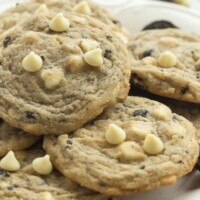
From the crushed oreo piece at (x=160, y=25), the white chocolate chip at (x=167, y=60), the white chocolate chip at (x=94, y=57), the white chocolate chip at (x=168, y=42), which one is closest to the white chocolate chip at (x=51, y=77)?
the white chocolate chip at (x=94, y=57)

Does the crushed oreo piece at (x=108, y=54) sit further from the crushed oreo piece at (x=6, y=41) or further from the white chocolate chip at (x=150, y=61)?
the crushed oreo piece at (x=6, y=41)

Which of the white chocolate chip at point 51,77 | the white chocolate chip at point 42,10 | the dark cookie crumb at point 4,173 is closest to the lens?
the dark cookie crumb at point 4,173

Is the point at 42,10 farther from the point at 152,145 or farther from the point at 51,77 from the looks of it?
the point at 152,145

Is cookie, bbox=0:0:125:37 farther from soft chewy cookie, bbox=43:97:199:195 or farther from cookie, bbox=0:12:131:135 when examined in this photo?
soft chewy cookie, bbox=43:97:199:195

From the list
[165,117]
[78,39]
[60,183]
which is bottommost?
[60,183]

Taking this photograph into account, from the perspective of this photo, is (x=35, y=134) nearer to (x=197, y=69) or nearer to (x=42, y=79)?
(x=42, y=79)

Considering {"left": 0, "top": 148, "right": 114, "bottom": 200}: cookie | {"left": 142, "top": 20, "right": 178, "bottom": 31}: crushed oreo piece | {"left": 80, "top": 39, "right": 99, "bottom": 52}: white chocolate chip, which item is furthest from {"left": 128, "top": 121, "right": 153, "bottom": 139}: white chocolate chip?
{"left": 142, "top": 20, "right": 178, "bottom": 31}: crushed oreo piece

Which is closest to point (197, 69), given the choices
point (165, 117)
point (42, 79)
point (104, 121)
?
point (165, 117)
